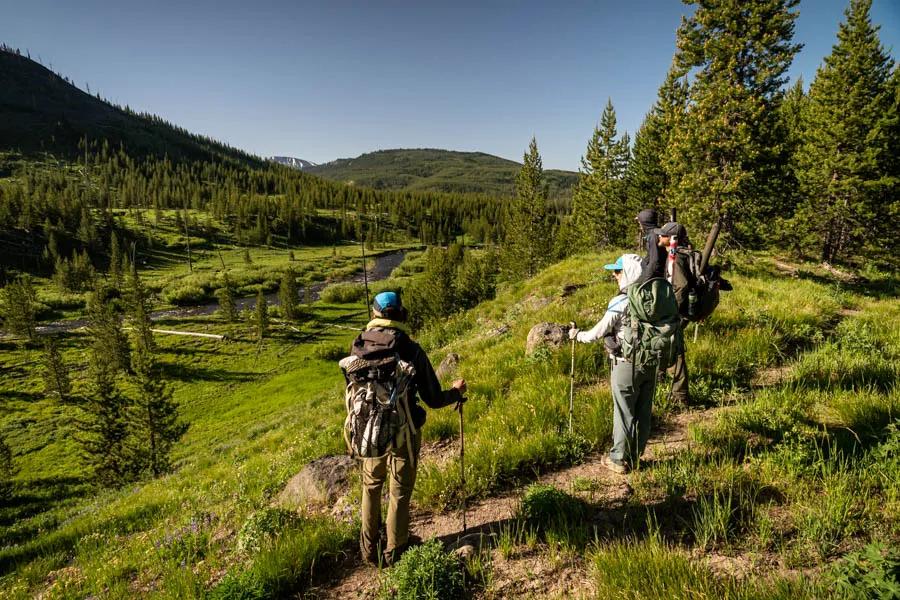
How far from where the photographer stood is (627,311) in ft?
14.7

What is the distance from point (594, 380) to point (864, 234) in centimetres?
3115

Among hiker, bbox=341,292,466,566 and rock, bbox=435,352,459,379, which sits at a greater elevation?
hiker, bbox=341,292,466,566

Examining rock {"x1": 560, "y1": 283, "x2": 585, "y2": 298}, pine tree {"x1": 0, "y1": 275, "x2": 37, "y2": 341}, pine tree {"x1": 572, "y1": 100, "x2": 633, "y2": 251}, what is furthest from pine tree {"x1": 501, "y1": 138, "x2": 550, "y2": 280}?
pine tree {"x1": 0, "y1": 275, "x2": 37, "y2": 341}

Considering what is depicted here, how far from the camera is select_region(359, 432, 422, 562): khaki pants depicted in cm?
394

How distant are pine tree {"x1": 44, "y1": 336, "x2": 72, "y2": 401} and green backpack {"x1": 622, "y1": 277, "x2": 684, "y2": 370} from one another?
6889cm

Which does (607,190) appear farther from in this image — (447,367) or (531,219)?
(447,367)

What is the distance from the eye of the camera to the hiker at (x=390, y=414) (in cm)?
379

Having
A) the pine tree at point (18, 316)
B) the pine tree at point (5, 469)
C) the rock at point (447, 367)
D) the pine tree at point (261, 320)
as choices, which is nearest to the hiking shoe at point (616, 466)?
the rock at point (447, 367)

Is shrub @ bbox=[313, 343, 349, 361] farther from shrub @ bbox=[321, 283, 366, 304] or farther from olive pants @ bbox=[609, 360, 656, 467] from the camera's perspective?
olive pants @ bbox=[609, 360, 656, 467]

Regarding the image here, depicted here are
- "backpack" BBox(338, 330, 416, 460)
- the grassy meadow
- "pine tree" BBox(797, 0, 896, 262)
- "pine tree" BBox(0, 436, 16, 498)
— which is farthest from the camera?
"pine tree" BBox(0, 436, 16, 498)

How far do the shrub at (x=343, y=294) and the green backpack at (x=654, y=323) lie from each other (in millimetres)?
92992

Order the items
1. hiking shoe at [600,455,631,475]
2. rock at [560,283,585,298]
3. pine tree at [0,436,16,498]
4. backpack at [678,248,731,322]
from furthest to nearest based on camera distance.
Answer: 1. pine tree at [0,436,16,498]
2. rock at [560,283,585,298]
3. backpack at [678,248,731,322]
4. hiking shoe at [600,455,631,475]

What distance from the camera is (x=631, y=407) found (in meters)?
4.56

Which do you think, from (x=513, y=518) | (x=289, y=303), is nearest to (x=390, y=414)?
(x=513, y=518)
